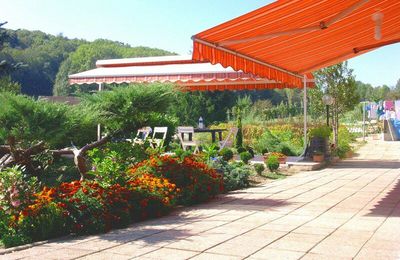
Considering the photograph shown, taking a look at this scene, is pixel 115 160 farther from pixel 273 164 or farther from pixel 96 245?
pixel 273 164

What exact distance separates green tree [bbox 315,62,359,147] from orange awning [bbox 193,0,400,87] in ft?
23.7

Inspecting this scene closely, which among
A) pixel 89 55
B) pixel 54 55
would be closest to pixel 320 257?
pixel 89 55

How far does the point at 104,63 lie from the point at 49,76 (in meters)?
43.1

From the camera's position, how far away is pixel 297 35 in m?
7.31

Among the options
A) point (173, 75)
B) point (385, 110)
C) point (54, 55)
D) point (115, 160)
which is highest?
point (54, 55)

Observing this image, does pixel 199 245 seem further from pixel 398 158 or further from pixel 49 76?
pixel 49 76

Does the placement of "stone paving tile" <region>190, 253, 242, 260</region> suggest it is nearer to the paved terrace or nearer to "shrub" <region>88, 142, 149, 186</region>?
the paved terrace

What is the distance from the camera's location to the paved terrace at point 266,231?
4434 mm

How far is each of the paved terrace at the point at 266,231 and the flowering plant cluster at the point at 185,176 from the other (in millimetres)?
225

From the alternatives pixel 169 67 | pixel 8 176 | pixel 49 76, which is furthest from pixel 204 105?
pixel 49 76

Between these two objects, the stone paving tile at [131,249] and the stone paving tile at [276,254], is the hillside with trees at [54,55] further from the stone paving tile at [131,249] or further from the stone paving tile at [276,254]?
the stone paving tile at [276,254]

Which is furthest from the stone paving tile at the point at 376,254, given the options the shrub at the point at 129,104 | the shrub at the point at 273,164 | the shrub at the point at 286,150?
the shrub at the point at 286,150

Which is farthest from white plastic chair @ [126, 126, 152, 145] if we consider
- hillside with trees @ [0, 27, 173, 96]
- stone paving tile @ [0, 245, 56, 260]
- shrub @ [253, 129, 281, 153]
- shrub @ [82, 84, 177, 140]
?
hillside with trees @ [0, 27, 173, 96]

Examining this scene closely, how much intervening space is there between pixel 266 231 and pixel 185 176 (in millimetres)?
2576
